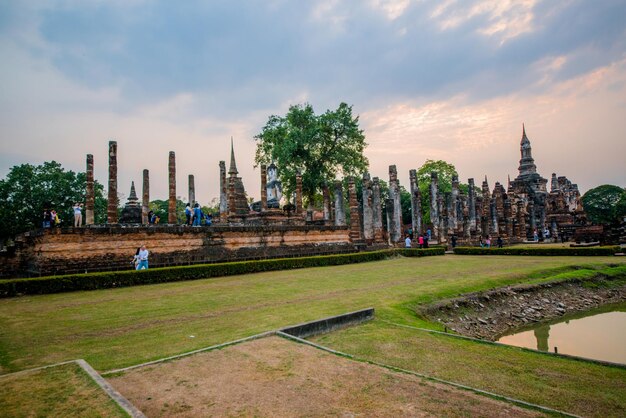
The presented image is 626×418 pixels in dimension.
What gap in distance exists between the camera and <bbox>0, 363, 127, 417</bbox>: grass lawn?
352 centimetres

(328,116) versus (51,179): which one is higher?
(328,116)

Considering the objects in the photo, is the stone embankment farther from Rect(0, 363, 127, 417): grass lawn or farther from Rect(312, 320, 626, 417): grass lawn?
Rect(0, 363, 127, 417): grass lawn

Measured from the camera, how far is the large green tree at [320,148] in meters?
37.9

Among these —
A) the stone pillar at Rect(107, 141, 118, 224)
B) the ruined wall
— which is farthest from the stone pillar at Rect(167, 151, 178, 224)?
the ruined wall

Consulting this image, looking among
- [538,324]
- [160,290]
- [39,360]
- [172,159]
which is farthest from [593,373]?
[172,159]

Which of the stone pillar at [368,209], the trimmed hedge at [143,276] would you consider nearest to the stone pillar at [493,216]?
the stone pillar at [368,209]

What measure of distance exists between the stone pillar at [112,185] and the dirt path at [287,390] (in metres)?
17.0

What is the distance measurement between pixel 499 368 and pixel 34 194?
139 ft

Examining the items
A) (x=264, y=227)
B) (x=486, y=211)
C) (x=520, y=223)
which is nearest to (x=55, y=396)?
(x=264, y=227)

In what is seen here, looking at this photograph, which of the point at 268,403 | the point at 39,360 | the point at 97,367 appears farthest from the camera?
the point at 39,360

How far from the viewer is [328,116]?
3838 centimetres

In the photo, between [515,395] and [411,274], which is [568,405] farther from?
[411,274]

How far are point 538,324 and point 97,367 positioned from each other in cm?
1095

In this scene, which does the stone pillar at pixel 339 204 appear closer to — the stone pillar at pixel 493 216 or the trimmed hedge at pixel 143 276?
the trimmed hedge at pixel 143 276
